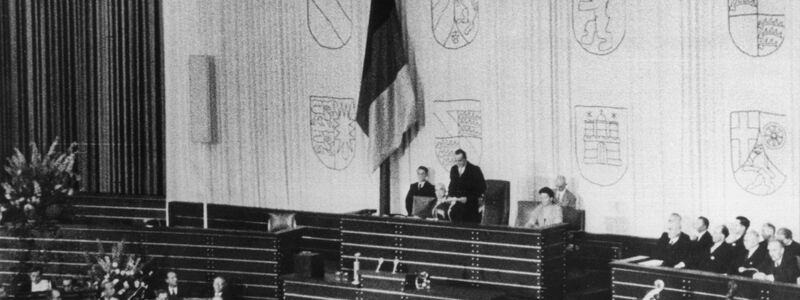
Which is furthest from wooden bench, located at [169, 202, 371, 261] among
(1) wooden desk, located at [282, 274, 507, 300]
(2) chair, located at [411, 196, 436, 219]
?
(1) wooden desk, located at [282, 274, 507, 300]

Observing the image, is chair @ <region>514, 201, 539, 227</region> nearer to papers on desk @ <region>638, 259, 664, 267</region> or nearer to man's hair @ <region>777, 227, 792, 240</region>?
papers on desk @ <region>638, 259, 664, 267</region>

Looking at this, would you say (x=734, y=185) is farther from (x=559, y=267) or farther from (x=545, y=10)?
(x=545, y=10)

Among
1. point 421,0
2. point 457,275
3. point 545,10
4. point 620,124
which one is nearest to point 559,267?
point 457,275

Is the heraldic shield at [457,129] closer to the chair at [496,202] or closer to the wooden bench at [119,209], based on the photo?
the chair at [496,202]

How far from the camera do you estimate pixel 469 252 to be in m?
15.1

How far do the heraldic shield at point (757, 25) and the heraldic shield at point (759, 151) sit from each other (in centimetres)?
78

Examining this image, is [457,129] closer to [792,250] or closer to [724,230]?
[724,230]

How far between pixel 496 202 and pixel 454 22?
2.88m

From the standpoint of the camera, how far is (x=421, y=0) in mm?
17797

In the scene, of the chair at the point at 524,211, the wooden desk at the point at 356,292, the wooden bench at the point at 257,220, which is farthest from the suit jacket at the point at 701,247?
the wooden bench at the point at 257,220

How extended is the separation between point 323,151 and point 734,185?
6837 millimetres

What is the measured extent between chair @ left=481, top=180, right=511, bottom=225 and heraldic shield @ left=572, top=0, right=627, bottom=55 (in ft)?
7.01

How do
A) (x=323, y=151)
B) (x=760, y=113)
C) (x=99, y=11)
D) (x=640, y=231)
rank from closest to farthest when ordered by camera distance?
1. (x=760, y=113)
2. (x=640, y=231)
3. (x=323, y=151)
4. (x=99, y=11)

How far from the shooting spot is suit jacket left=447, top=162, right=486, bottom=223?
16.0 meters
